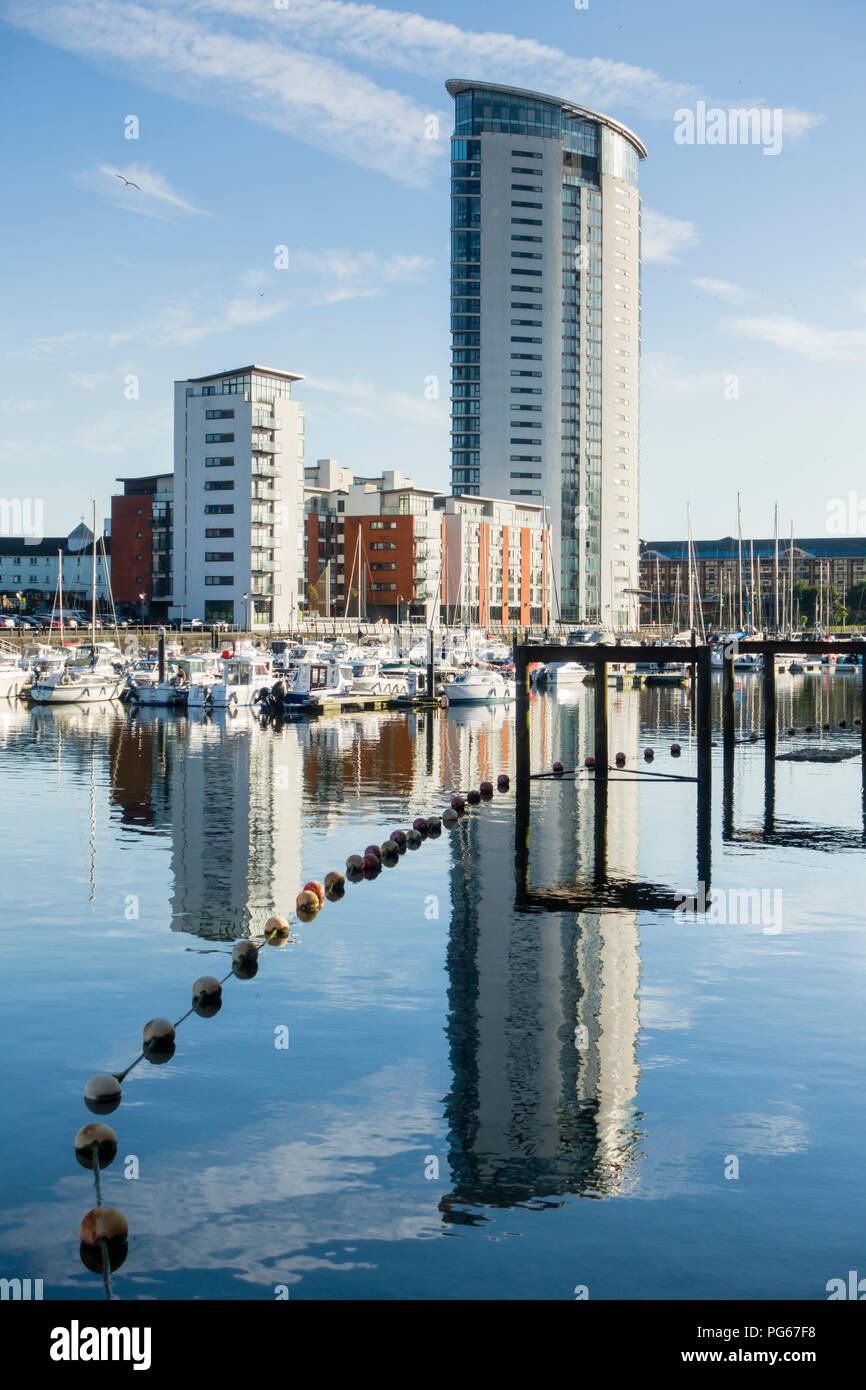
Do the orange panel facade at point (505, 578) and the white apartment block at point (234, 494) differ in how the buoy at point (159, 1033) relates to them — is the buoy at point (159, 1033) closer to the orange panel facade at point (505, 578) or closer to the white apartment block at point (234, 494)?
the white apartment block at point (234, 494)

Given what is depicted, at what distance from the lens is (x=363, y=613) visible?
170 metres

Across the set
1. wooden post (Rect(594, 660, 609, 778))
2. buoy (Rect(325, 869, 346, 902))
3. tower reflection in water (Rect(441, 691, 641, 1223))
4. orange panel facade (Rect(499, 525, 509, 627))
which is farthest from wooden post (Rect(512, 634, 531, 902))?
orange panel facade (Rect(499, 525, 509, 627))

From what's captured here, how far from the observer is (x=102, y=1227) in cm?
1236

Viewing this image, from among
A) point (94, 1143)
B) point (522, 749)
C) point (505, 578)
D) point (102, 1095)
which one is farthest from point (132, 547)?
point (94, 1143)

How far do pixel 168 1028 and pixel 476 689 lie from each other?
7664 cm

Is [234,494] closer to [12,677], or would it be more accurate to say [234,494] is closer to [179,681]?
[12,677]

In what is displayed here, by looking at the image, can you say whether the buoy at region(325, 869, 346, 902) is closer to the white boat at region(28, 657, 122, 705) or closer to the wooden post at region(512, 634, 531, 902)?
the wooden post at region(512, 634, 531, 902)

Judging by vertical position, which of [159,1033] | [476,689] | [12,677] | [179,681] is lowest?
[159,1033]

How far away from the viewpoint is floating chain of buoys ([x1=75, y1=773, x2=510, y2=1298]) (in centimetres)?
1234

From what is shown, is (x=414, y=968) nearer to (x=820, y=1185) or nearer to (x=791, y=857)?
(x=820, y=1185)

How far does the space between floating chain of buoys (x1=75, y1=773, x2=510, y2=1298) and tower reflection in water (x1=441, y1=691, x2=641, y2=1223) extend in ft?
6.97

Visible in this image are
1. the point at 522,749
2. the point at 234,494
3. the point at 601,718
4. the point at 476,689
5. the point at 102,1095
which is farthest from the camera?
the point at 234,494

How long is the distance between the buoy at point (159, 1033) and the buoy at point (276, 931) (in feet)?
19.2
